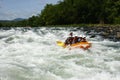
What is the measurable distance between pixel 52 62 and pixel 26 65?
7.42 feet

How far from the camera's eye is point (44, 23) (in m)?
120

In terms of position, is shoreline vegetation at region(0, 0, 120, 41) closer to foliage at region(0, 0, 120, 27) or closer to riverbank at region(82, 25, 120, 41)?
foliage at region(0, 0, 120, 27)

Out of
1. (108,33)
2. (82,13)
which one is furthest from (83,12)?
(108,33)

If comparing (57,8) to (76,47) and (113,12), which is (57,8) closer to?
(113,12)

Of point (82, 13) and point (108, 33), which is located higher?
point (82, 13)

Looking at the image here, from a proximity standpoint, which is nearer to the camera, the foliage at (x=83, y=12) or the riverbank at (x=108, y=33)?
Result: the riverbank at (x=108, y=33)

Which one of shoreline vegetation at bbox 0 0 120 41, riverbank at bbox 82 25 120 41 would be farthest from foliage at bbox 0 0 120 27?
riverbank at bbox 82 25 120 41

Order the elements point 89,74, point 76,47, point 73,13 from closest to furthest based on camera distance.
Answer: point 89,74 < point 76,47 < point 73,13

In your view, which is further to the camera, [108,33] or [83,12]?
[83,12]

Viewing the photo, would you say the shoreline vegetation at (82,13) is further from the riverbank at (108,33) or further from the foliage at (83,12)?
the riverbank at (108,33)

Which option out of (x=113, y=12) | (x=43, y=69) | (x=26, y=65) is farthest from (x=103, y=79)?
(x=113, y=12)

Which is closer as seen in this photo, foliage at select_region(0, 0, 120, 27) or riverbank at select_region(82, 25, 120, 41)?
riverbank at select_region(82, 25, 120, 41)

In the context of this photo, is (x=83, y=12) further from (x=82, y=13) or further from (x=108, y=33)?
(x=108, y=33)

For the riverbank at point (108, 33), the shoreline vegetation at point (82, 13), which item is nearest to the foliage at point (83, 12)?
the shoreline vegetation at point (82, 13)
